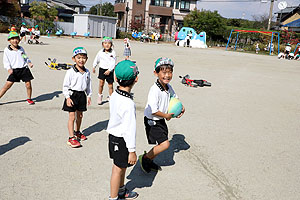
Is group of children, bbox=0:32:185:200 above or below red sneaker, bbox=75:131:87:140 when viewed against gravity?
above

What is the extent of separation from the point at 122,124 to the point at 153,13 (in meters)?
51.5

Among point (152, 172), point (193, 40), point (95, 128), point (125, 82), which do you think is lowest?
point (152, 172)

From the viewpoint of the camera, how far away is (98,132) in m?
5.42

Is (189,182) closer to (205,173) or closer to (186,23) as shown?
(205,173)

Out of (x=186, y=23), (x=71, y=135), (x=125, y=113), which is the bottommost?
(x=71, y=135)

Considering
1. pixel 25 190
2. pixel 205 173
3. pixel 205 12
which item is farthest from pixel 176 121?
pixel 205 12

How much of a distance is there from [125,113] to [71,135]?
6.89 feet

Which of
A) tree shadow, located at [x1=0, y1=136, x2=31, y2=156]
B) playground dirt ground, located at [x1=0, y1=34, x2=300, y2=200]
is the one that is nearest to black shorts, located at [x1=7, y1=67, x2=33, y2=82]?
playground dirt ground, located at [x1=0, y1=34, x2=300, y2=200]

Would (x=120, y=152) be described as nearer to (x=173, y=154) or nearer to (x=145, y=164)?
(x=145, y=164)

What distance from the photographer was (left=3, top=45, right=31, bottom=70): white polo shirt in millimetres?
6285

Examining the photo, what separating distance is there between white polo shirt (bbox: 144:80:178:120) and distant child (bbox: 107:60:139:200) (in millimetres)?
684

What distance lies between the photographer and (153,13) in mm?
51719

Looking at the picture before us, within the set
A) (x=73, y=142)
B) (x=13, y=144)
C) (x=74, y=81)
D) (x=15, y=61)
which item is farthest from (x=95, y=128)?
(x=15, y=61)

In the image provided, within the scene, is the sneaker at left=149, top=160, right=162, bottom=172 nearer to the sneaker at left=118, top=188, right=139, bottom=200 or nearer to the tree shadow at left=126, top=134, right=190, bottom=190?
the tree shadow at left=126, top=134, right=190, bottom=190
